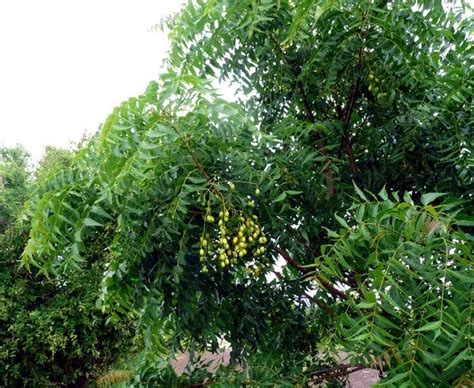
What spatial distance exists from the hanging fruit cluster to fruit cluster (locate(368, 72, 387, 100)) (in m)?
0.70

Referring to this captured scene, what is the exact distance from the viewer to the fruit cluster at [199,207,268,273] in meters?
1.76

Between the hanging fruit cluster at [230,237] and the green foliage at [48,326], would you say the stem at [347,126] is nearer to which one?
the hanging fruit cluster at [230,237]

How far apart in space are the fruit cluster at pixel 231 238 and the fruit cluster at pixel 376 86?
2.29ft

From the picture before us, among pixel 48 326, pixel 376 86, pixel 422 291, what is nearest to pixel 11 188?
pixel 48 326

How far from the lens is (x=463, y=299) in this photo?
1.25m

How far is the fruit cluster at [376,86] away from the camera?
6.71ft

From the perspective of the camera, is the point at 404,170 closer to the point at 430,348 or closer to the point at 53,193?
the point at 430,348

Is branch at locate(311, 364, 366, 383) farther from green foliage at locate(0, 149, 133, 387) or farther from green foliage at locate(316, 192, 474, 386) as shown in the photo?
green foliage at locate(0, 149, 133, 387)

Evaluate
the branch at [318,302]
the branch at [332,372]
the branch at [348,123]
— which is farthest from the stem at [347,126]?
the branch at [332,372]

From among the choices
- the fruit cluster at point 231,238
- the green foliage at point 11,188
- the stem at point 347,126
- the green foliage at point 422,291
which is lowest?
the green foliage at point 422,291

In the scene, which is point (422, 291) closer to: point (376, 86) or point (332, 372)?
point (376, 86)

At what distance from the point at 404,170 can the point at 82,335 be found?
20.9 ft

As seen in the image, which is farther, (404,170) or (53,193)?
(404,170)

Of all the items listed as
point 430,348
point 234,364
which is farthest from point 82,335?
point 430,348
